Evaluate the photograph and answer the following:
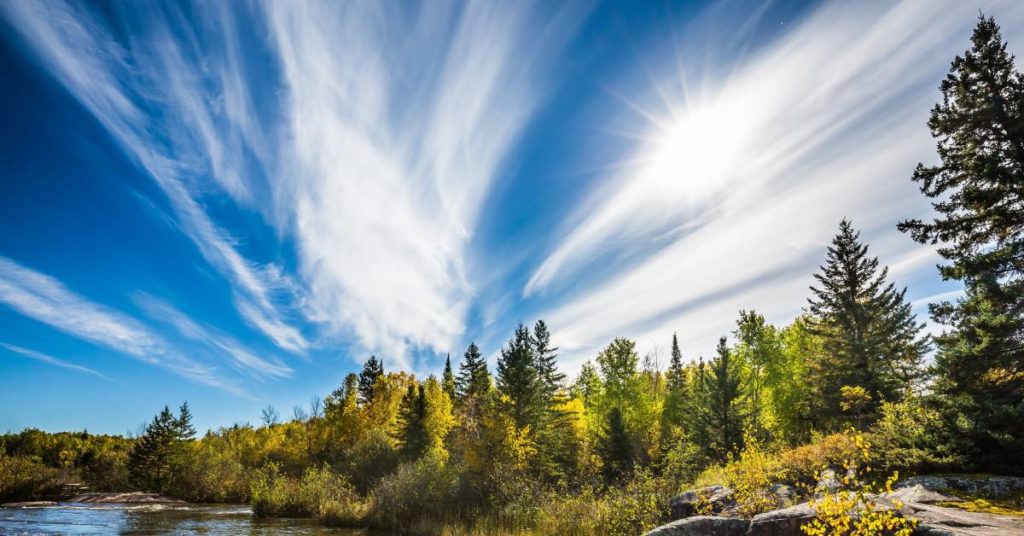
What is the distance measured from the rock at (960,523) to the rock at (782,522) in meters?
1.46

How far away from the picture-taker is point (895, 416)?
15875 mm

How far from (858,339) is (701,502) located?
2022cm

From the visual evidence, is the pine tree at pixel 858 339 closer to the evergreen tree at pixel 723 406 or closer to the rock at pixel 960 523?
the evergreen tree at pixel 723 406

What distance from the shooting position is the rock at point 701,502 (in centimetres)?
1167

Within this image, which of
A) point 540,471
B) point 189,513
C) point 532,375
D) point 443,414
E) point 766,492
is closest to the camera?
point 766,492

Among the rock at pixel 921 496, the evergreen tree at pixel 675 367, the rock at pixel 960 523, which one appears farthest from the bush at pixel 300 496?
the evergreen tree at pixel 675 367

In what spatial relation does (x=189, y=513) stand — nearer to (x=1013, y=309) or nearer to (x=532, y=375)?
(x=532, y=375)

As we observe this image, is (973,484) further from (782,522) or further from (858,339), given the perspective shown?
(858,339)

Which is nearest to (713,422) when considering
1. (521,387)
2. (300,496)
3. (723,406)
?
(723,406)

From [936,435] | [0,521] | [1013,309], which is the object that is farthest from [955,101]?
[0,521]

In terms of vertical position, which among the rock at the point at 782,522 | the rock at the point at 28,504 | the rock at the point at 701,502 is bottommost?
the rock at the point at 28,504

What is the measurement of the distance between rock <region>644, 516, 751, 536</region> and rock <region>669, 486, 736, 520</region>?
2.02 metres

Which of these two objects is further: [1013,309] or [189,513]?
[189,513]

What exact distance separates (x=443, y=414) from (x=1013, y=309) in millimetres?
39337
